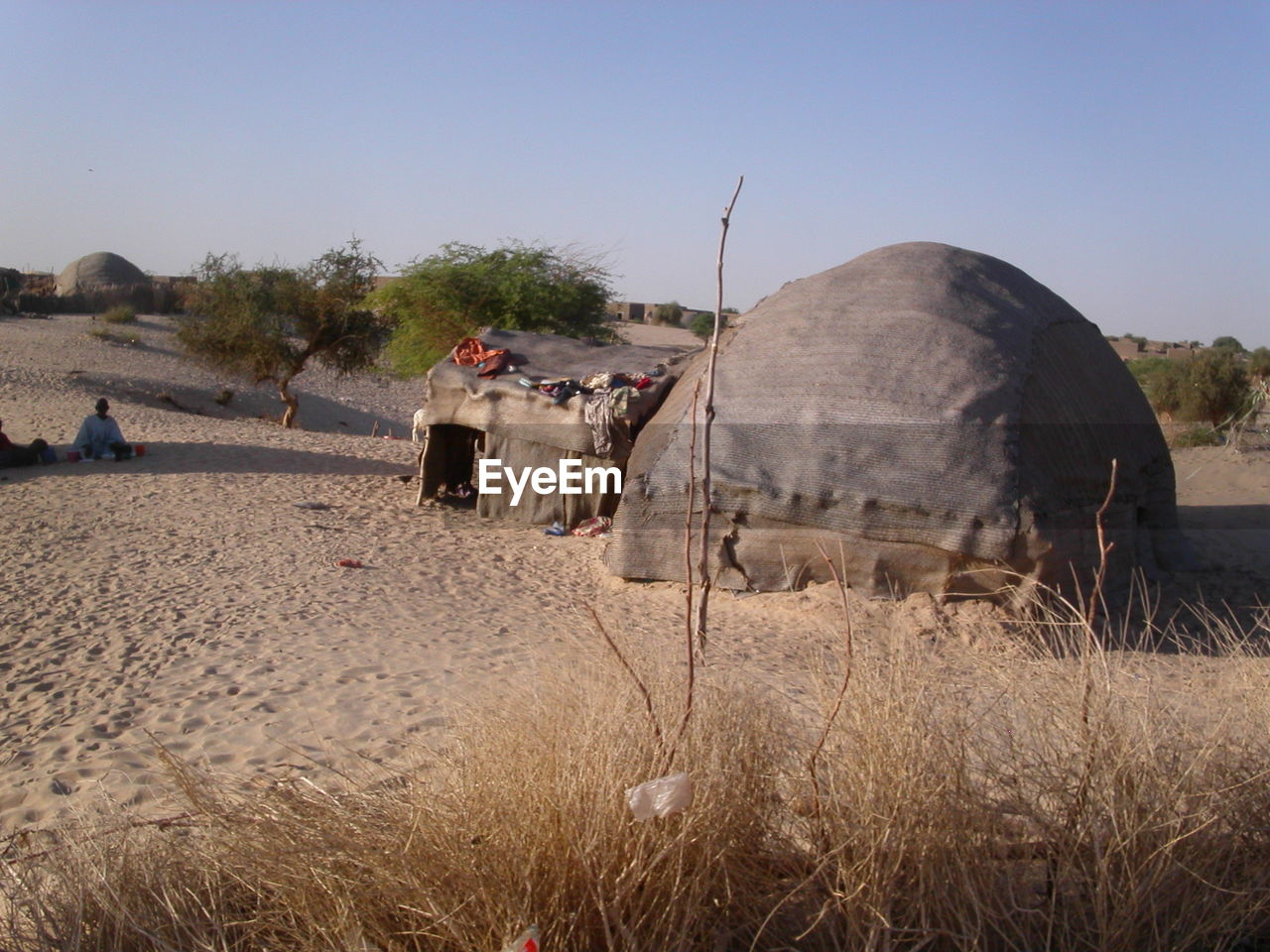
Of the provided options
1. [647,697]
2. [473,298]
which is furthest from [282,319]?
[647,697]

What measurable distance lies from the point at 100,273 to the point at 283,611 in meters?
40.4

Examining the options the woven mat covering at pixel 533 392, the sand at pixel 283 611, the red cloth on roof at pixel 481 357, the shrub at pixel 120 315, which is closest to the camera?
the sand at pixel 283 611

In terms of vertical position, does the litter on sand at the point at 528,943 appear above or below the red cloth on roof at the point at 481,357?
below

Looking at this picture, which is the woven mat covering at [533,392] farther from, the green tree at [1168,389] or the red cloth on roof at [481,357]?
the green tree at [1168,389]

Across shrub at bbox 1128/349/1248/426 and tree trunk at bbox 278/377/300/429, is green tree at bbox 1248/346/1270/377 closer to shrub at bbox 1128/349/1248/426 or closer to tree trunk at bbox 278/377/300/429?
shrub at bbox 1128/349/1248/426

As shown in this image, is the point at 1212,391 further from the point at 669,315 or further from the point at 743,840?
the point at 669,315

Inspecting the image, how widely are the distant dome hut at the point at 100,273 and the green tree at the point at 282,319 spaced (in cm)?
2174

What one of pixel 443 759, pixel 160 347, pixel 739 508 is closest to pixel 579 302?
pixel 739 508

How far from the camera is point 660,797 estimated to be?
9.00 ft

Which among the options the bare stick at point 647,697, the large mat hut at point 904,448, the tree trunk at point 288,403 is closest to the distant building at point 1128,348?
the tree trunk at point 288,403

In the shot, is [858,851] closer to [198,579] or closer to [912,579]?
[912,579]

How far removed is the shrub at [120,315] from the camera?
32562mm

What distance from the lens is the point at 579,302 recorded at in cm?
1664

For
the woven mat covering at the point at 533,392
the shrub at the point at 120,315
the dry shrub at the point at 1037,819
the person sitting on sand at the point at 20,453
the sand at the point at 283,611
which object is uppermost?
the shrub at the point at 120,315
